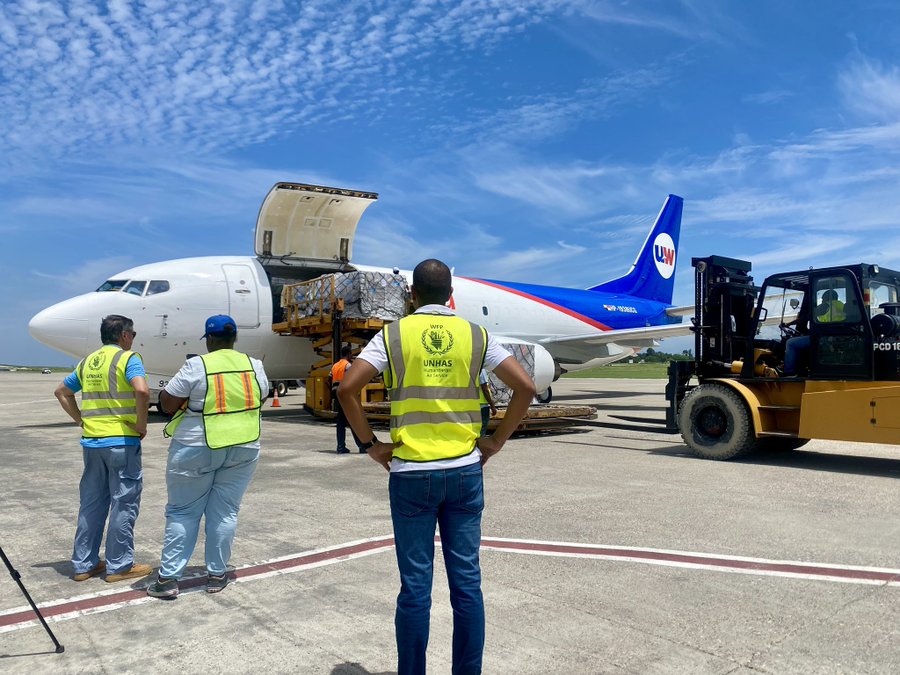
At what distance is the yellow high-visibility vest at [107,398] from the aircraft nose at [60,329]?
9.70 metres

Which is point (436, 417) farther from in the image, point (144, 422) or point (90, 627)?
point (144, 422)

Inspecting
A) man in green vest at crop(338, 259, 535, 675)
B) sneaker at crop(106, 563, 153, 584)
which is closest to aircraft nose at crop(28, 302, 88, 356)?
sneaker at crop(106, 563, 153, 584)

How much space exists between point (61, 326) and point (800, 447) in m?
13.6

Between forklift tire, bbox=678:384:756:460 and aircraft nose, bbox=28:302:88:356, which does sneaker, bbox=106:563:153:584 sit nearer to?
forklift tire, bbox=678:384:756:460

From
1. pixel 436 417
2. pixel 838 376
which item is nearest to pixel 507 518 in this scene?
pixel 436 417

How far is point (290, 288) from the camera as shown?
16094 mm

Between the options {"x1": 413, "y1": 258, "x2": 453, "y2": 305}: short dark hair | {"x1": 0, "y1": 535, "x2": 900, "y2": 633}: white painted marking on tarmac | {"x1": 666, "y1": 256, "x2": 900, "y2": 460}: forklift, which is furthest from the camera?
{"x1": 666, "y1": 256, "x2": 900, "y2": 460}: forklift

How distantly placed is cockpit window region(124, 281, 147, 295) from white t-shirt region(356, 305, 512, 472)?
1287 centimetres

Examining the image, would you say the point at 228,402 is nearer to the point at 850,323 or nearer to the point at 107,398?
the point at 107,398

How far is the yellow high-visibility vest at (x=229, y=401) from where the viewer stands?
14.2 feet

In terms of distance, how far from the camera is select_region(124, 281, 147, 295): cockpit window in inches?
561

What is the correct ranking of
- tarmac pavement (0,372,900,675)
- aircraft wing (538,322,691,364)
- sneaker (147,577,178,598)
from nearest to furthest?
tarmac pavement (0,372,900,675), sneaker (147,577,178,598), aircraft wing (538,322,691,364)

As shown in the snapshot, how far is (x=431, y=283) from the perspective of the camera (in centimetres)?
301

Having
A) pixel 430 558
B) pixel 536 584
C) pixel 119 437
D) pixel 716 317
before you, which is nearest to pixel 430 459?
pixel 430 558
